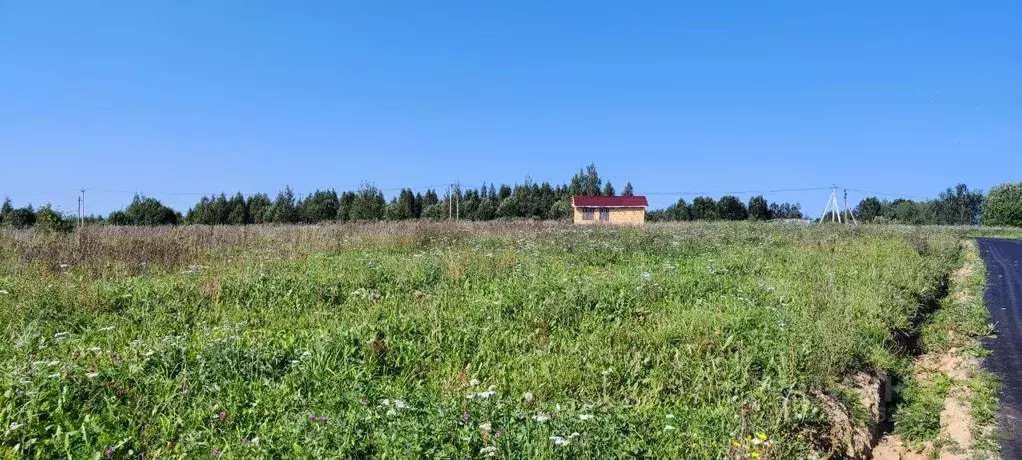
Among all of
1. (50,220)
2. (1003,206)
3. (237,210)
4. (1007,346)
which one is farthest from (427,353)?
(1003,206)

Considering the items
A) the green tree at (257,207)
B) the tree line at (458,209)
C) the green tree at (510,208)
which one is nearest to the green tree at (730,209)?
the tree line at (458,209)

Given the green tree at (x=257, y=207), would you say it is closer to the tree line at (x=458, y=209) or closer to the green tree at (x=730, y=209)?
the tree line at (x=458, y=209)

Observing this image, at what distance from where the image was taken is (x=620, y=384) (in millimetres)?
4504

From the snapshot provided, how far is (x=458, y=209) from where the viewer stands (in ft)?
140

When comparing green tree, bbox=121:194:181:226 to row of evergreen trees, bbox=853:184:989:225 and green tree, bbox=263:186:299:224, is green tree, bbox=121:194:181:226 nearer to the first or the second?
green tree, bbox=263:186:299:224

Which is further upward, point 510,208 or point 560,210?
point 510,208

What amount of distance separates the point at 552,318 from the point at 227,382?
320 centimetres

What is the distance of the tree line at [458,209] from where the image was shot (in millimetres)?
34406

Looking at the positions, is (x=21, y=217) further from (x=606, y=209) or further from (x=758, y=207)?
(x=758, y=207)

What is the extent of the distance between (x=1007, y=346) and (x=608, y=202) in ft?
124

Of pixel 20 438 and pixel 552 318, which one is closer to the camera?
pixel 20 438

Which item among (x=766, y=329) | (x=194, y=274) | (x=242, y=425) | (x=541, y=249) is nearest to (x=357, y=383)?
(x=242, y=425)

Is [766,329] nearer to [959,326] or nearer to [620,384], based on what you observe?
[620,384]

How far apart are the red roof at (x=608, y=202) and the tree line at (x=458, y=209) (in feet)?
8.52
